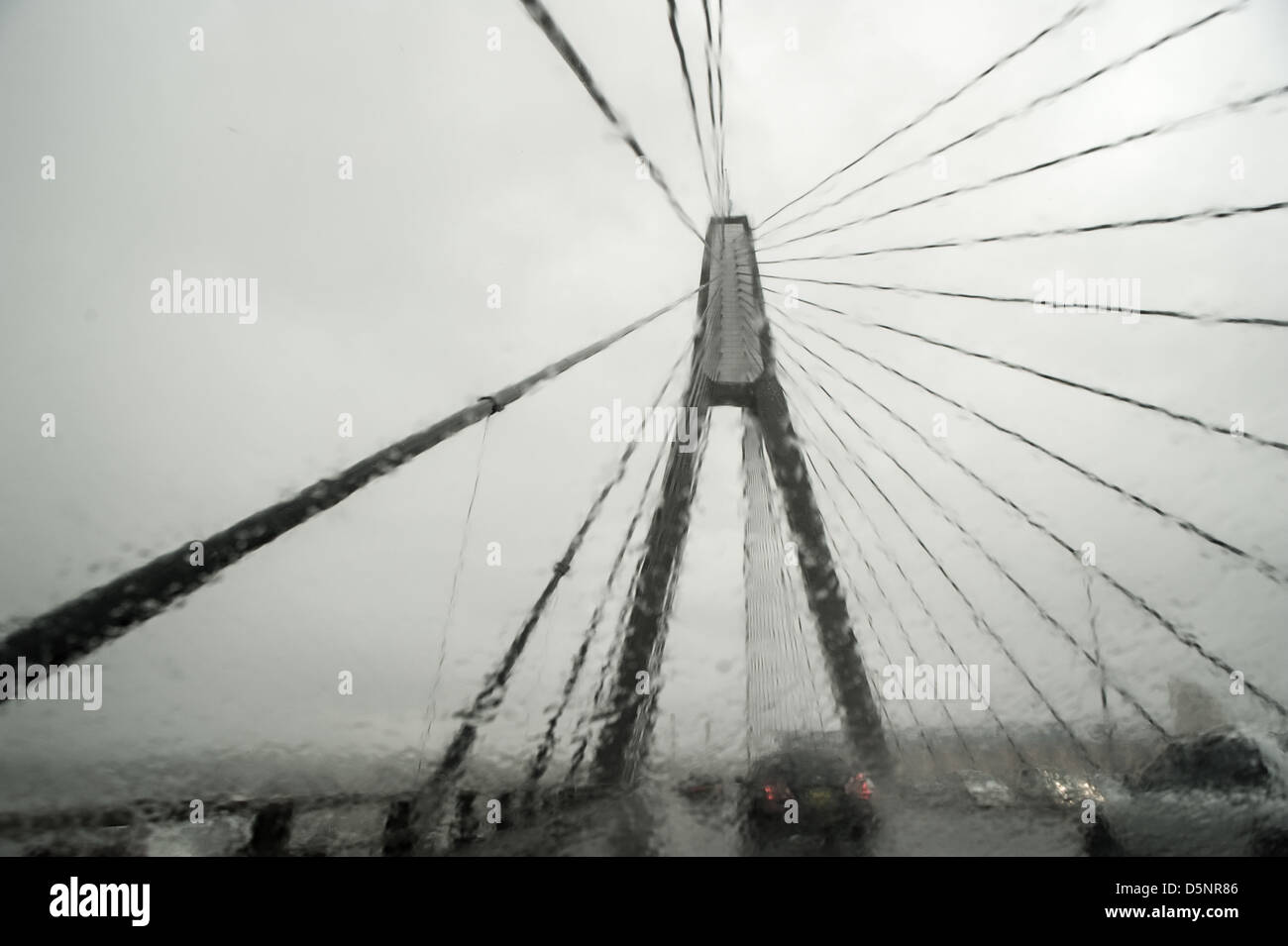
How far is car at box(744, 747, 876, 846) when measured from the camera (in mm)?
3197

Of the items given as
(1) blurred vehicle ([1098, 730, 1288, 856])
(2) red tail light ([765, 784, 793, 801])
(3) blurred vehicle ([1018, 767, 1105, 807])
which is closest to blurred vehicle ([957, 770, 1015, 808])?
(3) blurred vehicle ([1018, 767, 1105, 807])

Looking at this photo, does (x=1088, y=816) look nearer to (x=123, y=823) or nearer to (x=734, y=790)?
(x=734, y=790)

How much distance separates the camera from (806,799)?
3.43 m

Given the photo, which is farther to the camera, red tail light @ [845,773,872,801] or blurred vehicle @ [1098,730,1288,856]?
red tail light @ [845,773,872,801]

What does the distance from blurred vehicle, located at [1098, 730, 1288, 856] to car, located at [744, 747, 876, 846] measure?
115cm

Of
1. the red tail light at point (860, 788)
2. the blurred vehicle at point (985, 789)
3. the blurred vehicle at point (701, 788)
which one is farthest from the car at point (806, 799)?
the blurred vehicle at point (985, 789)

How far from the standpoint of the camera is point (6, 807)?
3.12 metres

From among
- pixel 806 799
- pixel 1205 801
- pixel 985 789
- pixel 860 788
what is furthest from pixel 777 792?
pixel 1205 801

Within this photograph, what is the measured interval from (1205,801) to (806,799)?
2.04 m

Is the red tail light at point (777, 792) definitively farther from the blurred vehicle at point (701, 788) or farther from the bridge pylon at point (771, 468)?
the bridge pylon at point (771, 468)

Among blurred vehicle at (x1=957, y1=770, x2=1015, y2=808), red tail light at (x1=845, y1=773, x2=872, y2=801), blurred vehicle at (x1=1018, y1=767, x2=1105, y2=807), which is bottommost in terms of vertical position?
red tail light at (x1=845, y1=773, x2=872, y2=801)

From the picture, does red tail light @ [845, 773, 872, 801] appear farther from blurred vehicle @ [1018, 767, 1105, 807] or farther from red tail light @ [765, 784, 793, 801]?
blurred vehicle @ [1018, 767, 1105, 807]
